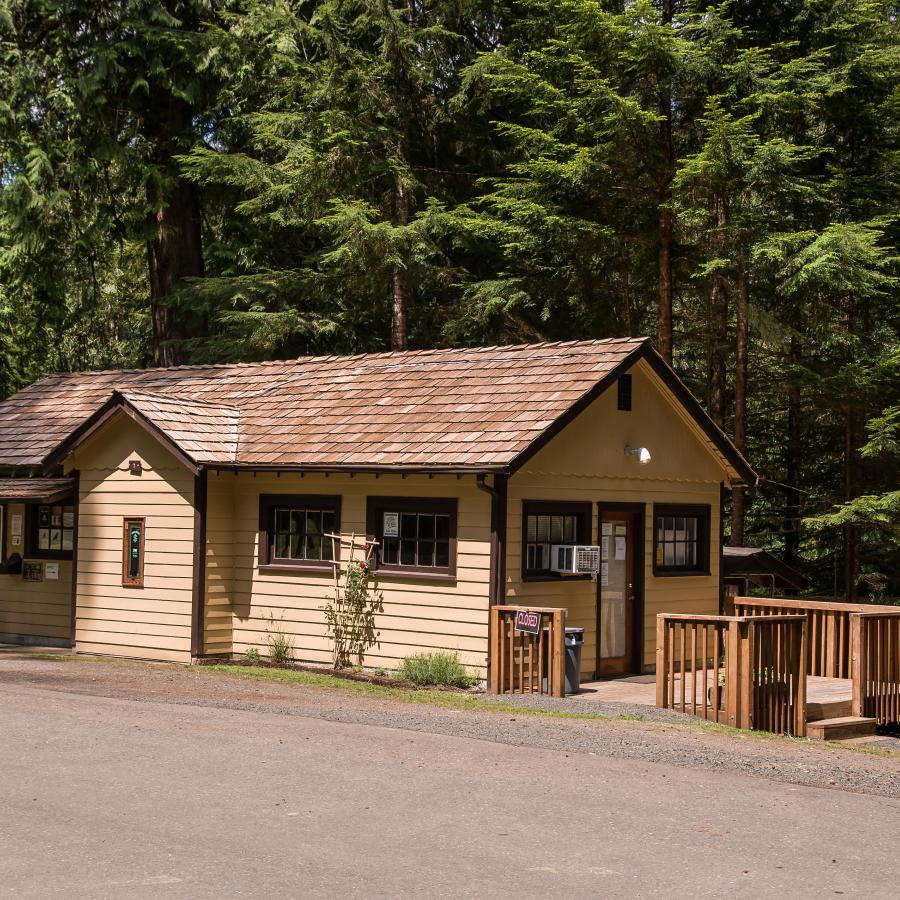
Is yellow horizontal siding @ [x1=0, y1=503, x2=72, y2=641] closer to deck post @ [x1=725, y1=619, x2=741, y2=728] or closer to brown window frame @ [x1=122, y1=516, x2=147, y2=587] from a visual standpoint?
brown window frame @ [x1=122, y1=516, x2=147, y2=587]

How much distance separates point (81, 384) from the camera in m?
24.1

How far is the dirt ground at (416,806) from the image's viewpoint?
6.96 meters

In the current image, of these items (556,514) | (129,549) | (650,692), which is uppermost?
(556,514)

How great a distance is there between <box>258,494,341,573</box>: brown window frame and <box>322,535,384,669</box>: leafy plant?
0.91 ft

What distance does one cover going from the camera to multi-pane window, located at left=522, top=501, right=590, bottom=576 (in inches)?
659

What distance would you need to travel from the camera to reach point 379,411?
18.6 m

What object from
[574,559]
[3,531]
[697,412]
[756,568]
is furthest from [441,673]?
[3,531]

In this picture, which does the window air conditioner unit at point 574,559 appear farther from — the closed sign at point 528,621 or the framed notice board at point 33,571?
the framed notice board at point 33,571

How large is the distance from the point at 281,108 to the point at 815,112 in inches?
499

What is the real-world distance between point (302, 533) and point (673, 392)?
5708mm

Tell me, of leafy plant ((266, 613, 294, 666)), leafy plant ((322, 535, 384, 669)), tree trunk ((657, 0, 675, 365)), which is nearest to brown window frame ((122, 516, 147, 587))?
leafy plant ((266, 613, 294, 666))

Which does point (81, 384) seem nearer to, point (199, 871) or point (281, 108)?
point (281, 108)

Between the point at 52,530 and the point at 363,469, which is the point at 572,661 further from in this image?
the point at 52,530

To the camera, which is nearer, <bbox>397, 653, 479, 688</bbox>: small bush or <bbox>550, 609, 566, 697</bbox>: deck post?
<bbox>550, 609, 566, 697</bbox>: deck post
